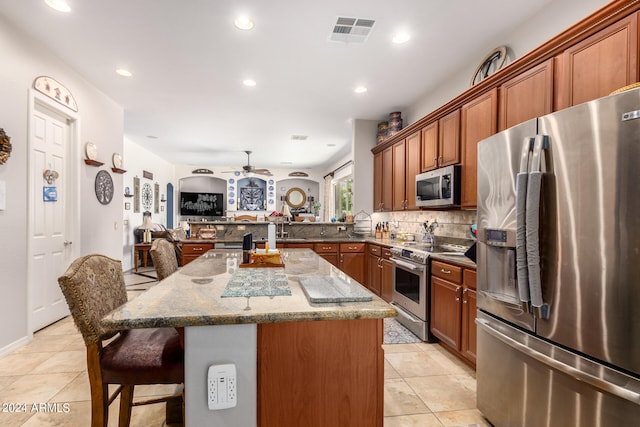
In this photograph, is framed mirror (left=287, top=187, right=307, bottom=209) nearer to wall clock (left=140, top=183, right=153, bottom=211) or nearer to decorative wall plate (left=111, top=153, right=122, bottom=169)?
wall clock (left=140, top=183, right=153, bottom=211)

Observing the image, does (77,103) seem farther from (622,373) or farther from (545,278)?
(622,373)

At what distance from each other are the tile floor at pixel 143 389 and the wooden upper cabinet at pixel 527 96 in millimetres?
2059

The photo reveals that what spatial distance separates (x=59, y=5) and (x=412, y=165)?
3.81 metres

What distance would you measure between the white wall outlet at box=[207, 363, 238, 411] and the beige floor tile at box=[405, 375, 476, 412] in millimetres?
1519

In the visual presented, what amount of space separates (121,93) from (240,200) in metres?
6.73

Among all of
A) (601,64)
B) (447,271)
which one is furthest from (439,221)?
(601,64)

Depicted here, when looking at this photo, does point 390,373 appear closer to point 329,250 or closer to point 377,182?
point 329,250

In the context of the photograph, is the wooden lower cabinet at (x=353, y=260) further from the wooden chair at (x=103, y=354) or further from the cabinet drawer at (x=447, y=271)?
the wooden chair at (x=103, y=354)

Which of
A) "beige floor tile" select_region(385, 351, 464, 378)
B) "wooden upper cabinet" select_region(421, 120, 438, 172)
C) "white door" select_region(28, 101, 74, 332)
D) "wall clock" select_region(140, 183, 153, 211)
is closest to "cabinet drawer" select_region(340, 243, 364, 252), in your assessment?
"wooden upper cabinet" select_region(421, 120, 438, 172)

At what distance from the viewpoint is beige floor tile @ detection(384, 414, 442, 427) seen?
6.28 ft

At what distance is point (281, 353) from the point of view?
4.03 ft

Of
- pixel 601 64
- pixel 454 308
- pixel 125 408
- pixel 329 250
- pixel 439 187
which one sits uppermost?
pixel 601 64

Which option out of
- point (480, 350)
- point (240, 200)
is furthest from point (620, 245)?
point (240, 200)

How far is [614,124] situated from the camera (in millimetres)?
1250
